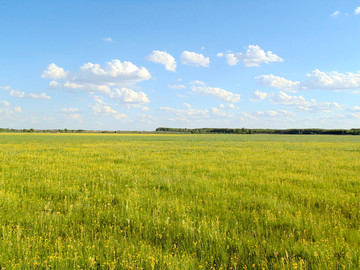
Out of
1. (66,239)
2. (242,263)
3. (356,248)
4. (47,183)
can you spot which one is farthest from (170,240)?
(47,183)

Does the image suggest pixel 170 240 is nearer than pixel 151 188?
Yes

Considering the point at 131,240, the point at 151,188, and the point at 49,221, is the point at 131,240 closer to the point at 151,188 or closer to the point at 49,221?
the point at 49,221

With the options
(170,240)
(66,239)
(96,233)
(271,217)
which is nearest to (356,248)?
(271,217)

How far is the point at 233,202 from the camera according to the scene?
19.3 ft

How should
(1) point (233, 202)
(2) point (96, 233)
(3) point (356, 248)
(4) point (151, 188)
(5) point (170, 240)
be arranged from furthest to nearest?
1. (4) point (151, 188)
2. (1) point (233, 202)
3. (2) point (96, 233)
4. (5) point (170, 240)
5. (3) point (356, 248)

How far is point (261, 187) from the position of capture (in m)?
7.68

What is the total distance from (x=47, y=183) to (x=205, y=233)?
20.5ft

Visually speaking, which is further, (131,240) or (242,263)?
(131,240)

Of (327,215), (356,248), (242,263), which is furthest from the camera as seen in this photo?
(327,215)

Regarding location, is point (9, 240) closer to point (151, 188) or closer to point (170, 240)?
point (170, 240)

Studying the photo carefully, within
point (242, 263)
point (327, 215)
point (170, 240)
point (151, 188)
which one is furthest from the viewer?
point (151, 188)

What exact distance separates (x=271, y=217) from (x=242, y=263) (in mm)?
1863

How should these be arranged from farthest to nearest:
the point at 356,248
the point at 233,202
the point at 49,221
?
the point at 233,202 → the point at 49,221 → the point at 356,248

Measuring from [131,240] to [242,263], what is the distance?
6.32 feet
